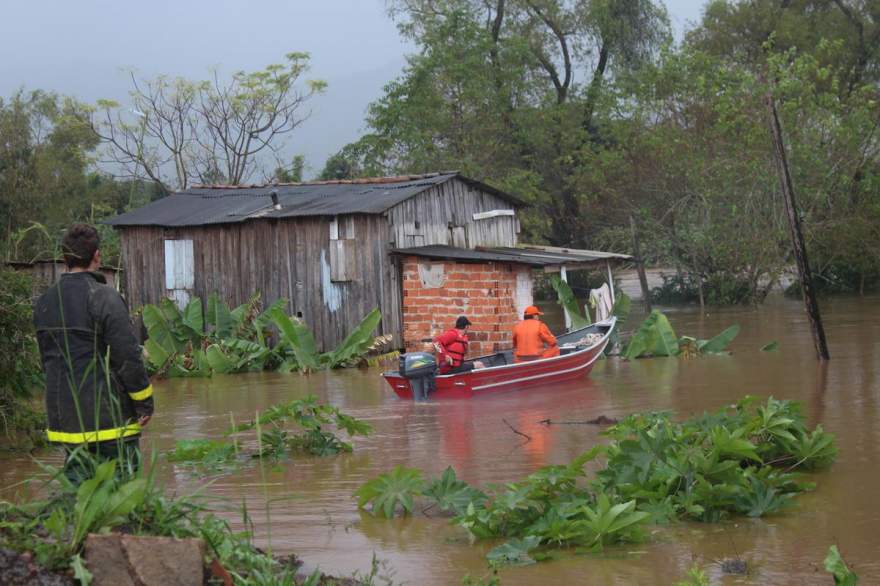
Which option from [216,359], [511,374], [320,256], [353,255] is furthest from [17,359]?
[320,256]

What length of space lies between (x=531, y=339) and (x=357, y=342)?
5.77 m

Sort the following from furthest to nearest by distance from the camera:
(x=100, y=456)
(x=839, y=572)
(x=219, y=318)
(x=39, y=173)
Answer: (x=39, y=173) < (x=219, y=318) < (x=100, y=456) < (x=839, y=572)

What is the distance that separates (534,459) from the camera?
10.9m

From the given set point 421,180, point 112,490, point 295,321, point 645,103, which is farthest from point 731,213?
point 112,490

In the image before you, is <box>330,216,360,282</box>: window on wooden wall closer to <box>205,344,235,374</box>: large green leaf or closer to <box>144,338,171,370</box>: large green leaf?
<box>205,344,235,374</box>: large green leaf

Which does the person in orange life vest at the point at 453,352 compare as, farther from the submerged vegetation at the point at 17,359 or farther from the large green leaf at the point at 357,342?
the submerged vegetation at the point at 17,359

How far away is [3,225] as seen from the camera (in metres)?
34.8

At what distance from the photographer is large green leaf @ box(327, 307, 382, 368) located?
21812 mm

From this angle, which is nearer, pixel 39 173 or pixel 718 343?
pixel 718 343

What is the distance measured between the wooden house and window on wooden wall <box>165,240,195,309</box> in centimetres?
2

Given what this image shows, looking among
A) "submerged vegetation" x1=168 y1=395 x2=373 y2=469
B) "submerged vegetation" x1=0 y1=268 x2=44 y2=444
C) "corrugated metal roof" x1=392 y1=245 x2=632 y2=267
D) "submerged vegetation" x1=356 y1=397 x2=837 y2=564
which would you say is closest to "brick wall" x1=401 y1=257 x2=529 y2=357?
"corrugated metal roof" x1=392 y1=245 x2=632 y2=267

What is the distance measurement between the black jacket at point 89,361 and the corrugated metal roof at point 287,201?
16849 millimetres

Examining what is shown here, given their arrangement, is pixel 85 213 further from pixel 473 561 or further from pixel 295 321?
pixel 473 561

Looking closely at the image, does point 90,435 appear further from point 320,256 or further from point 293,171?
point 293,171
